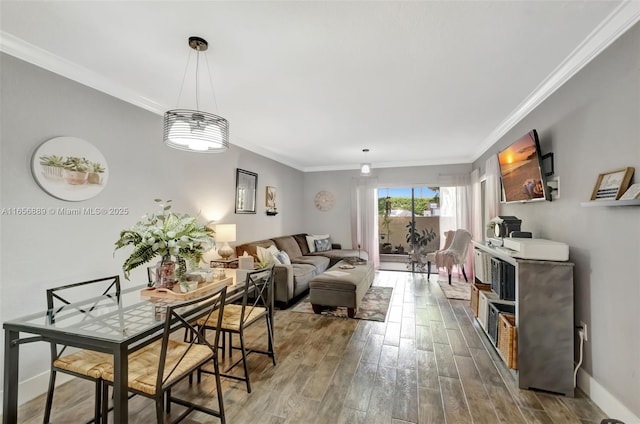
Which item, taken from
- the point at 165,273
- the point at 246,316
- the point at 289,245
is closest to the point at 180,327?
the point at 165,273

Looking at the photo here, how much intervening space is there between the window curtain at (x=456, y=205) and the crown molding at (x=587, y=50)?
286 cm

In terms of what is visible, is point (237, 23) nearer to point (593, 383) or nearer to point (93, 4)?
point (93, 4)

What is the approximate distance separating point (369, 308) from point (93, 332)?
3188 mm

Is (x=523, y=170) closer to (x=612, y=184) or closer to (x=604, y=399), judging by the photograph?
(x=612, y=184)

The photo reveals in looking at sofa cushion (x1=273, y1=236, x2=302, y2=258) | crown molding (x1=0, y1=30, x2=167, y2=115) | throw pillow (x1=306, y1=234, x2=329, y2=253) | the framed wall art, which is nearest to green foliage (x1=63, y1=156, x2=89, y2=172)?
crown molding (x1=0, y1=30, x2=167, y2=115)

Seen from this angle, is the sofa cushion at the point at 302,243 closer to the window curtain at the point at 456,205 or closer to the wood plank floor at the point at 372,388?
the wood plank floor at the point at 372,388

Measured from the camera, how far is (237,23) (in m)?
1.75

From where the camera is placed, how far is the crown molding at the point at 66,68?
6.29 feet

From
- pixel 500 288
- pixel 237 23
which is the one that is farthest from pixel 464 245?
pixel 237 23

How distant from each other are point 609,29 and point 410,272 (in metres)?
5.16

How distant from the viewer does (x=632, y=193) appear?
5.11 feet

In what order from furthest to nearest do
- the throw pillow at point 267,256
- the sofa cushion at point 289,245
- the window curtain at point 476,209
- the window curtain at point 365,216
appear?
the window curtain at point 365,216 → the sofa cushion at point 289,245 → the window curtain at point 476,209 → the throw pillow at point 267,256

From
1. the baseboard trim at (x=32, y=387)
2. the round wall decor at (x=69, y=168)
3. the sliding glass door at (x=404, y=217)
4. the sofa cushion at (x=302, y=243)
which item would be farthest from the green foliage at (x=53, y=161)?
the sliding glass door at (x=404, y=217)

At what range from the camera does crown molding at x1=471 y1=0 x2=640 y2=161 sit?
1.63 m
